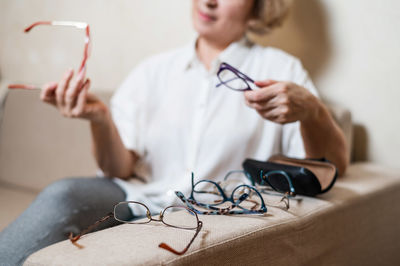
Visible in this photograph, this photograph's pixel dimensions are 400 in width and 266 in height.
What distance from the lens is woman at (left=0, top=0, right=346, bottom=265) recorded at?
91cm

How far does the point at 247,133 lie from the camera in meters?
1.10

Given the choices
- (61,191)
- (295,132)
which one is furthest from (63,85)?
(295,132)

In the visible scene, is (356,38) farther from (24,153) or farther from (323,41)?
(24,153)

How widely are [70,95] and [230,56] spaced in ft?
1.53

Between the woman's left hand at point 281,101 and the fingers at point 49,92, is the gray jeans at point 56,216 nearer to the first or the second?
the fingers at point 49,92

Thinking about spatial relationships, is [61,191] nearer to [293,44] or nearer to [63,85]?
[63,85]

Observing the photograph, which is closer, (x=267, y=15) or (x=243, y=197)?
(x=243, y=197)

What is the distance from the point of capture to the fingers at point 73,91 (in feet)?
2.97

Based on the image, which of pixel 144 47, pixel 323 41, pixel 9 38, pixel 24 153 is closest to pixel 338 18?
pixel 323 41

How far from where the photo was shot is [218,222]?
2.24 feet

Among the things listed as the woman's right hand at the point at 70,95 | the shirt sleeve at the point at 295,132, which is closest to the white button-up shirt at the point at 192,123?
the shirt sleeve at the point at 295,132

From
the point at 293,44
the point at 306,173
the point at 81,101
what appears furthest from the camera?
the point at 293,44

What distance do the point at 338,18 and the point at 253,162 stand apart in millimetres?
577

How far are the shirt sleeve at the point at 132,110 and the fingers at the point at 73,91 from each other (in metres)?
0.28
